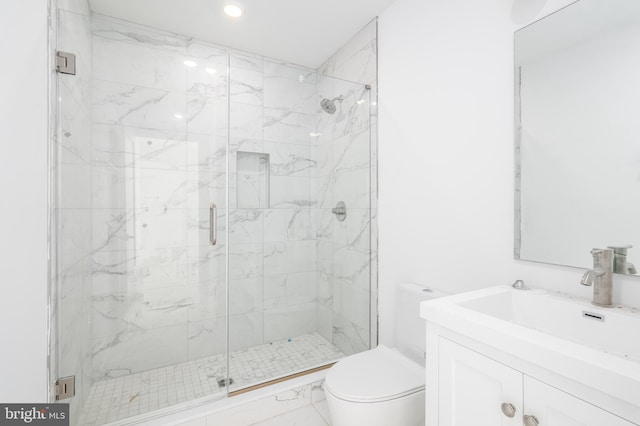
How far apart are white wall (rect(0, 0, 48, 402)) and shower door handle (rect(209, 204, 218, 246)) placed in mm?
885

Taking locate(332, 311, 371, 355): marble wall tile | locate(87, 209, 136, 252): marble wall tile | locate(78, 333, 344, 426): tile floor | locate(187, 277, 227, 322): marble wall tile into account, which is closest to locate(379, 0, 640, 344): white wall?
locate(332, 311, 371, 355): marble wall tile

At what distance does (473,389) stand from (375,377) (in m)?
0.62

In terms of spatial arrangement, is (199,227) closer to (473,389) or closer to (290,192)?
(290,192)

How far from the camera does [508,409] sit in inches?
31.5

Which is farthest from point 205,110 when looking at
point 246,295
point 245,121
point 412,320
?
point 412,320

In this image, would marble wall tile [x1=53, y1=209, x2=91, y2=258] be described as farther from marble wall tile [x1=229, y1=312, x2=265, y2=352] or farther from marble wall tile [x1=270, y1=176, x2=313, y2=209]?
marble wall tile [x1=270, y1=176, x2=313, y2=209]

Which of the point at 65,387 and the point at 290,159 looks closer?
the point at 65,387

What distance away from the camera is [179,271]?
6.79 feet

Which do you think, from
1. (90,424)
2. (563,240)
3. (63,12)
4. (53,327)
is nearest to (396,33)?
(563,240)

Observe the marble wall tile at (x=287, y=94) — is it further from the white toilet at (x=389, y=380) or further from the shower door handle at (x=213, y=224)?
the white toilet at (x=389, y=380)

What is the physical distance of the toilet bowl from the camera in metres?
1.27

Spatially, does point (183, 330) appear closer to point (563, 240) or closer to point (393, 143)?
point (393, 143)

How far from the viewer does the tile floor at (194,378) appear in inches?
66.2

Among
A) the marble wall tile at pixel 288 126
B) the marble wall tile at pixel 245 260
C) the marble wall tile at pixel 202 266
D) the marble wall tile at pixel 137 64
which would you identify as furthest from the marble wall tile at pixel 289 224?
the marble wall tile at pixel 137 64
